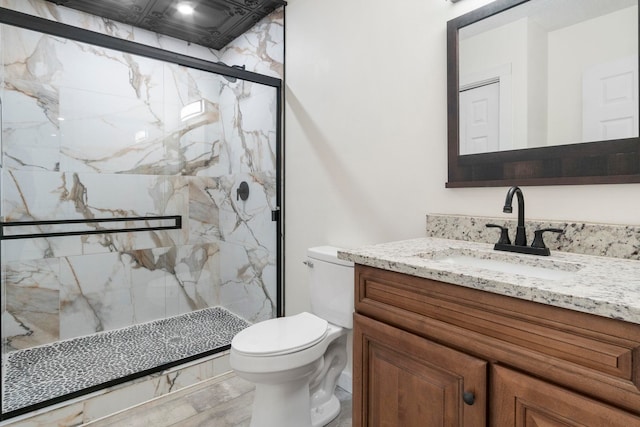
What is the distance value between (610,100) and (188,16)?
2.59 meters

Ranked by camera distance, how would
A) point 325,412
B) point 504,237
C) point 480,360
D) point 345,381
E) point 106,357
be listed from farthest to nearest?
point 106,357 < point 345,381 < point 325,412 < point 504,237 < point 480,360

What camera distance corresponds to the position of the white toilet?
1.39 meters

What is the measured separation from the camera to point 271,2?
7.90 ft

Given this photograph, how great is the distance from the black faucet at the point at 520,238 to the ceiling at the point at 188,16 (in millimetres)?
2095

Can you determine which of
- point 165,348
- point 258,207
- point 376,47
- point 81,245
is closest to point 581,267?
point 376,47

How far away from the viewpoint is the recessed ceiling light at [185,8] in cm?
240

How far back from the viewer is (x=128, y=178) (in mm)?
2637

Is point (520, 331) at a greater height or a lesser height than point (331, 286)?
greater

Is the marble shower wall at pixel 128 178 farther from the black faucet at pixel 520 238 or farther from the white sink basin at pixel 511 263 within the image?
the black faucet at pixel 520 238

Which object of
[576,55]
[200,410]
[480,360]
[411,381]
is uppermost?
[576,55]

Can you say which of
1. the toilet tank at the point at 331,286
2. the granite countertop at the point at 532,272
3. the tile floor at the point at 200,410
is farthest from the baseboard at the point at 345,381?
the granite countertop at the point at 532,272

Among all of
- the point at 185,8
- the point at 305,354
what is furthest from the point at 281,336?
the point at 185,8

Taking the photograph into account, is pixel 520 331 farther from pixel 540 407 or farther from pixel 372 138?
pixel 372 138

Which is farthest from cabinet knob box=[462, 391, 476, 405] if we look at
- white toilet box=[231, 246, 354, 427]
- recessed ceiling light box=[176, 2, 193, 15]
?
recessed ceiling light box=[176, 2, 193, 15]
